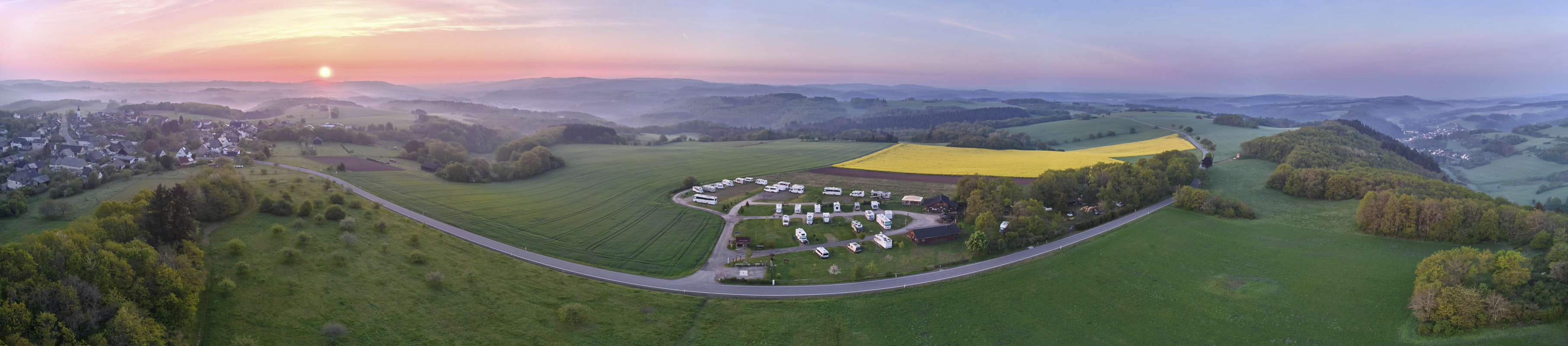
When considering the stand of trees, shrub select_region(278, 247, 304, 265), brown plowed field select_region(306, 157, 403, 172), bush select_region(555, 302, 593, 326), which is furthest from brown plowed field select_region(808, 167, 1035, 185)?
shrub select_region(278, 247, 304, 265)

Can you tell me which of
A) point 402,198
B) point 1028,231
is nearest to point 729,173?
point 402,198

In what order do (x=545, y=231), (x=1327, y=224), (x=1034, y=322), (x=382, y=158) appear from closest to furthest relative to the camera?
(x=1034, y=322)
(x=1327, y=224)
(x=545, y=231)
(x=382, y=158)

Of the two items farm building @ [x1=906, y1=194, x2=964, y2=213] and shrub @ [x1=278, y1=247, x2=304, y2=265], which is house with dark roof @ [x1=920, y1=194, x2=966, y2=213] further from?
shrub @ [x1=278, y1=247, x2=304, y2=265]

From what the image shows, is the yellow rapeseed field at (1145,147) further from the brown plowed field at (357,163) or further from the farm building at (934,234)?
the brown plowed field at (357,163)

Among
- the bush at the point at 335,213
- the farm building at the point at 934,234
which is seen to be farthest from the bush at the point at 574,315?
the farm building at the point at 934,234

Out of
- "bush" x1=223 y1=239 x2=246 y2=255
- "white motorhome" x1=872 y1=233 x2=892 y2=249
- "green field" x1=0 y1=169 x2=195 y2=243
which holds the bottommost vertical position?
"white motorhome" x1=872 y1=233 x2=892 y2=249

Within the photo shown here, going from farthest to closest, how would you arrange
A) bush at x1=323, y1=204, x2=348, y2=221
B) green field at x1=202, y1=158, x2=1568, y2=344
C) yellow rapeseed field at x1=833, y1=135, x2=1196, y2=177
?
yellow rapeseed field at x1=833, y1=135, x2=1196, y2=177 < bush at x1=323, y1=204, x2=348, y2=221 < green field at x1=202, y1=158, x2=1568, y2=344

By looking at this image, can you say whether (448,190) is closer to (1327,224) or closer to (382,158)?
(382,158)

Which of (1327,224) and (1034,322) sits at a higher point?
(1327,224)
